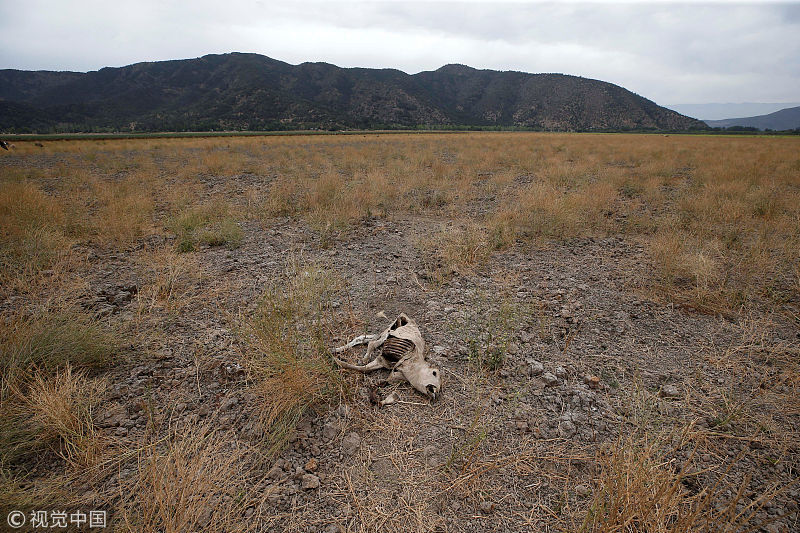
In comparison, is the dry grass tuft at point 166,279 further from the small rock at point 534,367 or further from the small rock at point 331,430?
the small rock at point 534,367

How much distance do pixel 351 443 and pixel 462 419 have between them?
0.77 meters

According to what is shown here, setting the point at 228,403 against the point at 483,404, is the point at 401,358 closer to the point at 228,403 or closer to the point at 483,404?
the point at 483,404

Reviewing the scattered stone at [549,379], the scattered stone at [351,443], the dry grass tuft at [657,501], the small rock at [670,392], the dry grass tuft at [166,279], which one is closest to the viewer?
the dry grass tuft at [657,501]

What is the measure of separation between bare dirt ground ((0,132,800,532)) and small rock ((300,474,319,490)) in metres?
0.01

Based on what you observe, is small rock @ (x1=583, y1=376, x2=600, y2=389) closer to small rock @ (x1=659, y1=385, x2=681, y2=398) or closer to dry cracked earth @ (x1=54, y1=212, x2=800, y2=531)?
dry cracked earth @ (x1=54, y1=212, x2=800, y2=531)

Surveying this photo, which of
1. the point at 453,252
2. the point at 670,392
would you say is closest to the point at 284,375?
the point at 670,392

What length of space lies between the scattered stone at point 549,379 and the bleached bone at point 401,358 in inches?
34.3

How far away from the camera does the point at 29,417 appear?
2.11 meters

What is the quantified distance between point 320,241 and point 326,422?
3826 millimetres

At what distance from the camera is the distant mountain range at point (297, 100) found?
243 ft

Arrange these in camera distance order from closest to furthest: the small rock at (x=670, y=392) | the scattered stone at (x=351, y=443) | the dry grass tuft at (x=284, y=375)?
the scattered stone at (x=351, y=443), the dry grass tuft at (x=284, y=375), the small rock at (x=670, y=392)

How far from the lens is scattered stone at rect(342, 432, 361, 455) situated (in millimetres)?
2050

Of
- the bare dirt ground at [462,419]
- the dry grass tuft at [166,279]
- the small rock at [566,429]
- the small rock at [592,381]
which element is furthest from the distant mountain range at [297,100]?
the small rock at [566,429]

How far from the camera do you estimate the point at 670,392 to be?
2.46 metres
